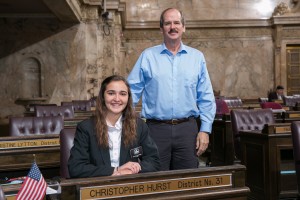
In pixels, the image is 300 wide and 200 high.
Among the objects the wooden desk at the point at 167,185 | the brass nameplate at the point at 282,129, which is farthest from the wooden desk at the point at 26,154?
the brass nameplate at the point at 282,129

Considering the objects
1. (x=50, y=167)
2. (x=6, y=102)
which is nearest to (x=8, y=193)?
(x=50, y=167)

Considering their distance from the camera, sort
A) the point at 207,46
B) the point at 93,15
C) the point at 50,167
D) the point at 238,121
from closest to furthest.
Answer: the point at 50,167 → the point at 238,121 → the point at 93,15 → the point at 207,46

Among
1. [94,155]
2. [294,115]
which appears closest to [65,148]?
[94,155]

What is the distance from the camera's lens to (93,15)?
493 inches

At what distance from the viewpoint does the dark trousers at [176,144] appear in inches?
126

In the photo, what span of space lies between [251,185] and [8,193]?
11.2 ft

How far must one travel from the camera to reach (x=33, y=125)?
5027mm

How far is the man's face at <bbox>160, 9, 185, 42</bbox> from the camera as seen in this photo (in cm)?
314

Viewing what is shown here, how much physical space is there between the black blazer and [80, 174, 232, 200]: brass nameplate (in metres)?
0.34

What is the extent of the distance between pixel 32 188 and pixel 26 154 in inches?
86.8

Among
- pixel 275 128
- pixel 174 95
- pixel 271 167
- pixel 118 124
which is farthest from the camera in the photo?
pixel 275 128

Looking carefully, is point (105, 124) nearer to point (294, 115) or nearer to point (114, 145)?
point (114, 145)

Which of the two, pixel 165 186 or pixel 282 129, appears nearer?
pixel 165 186

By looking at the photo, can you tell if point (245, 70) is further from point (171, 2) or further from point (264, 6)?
point (171, 2)
